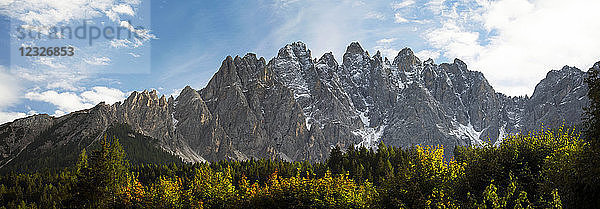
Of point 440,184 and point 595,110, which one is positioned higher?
point 595,110

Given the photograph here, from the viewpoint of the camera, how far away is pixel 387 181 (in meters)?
33.6

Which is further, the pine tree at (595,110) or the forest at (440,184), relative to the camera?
the forest at (440,184)

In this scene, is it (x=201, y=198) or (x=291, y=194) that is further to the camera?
(x=201, y=198)

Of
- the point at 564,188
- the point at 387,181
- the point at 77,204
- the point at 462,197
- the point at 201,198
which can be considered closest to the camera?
the point at 564,188

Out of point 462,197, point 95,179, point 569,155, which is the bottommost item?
point 462,197

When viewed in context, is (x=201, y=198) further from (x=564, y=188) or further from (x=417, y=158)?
(x=564, y=188)

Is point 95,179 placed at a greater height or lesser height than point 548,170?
greater

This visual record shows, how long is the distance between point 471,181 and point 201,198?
33217 mm

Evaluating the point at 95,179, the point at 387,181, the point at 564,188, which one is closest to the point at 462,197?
the point at 387,181

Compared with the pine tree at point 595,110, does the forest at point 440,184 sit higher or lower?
lower

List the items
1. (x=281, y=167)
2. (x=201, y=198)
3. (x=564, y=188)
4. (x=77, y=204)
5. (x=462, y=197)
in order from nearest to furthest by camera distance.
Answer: (x=564, y=188) < (x=462, y=197) < (x=77, y=204) < (x=201, y=198) < (x=281, y=167)

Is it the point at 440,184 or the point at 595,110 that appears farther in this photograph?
the point at 440,184

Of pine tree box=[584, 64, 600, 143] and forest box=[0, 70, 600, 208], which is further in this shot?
forest box=[0, 70, 600, 208]

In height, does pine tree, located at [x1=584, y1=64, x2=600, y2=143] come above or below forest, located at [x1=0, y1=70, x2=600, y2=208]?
above
